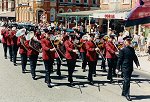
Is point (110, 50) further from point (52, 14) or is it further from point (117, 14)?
point (52, 14)

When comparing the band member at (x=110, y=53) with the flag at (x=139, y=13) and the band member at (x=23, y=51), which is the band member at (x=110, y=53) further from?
the band member at (x=23, y=51)

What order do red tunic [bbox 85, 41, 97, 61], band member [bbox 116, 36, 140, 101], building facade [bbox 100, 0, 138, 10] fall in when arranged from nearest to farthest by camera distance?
band member [bbox 116, 36, 140, 101] → red tunic [bbox 85, 41, 97, 61] → building facade [bbox 100, 0, 138, 10]

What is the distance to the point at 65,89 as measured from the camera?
1277cm

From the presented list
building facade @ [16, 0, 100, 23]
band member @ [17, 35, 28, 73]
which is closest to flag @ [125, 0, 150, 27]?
band member @ [17, 35, 28, 73]

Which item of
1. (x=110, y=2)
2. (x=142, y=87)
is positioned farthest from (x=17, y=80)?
(x=110, y=2)

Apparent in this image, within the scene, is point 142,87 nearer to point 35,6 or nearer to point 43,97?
point 43,97

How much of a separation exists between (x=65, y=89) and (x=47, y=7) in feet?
176

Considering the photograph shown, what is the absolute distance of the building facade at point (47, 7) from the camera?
212 feet

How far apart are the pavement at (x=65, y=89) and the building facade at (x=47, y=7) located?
149ft

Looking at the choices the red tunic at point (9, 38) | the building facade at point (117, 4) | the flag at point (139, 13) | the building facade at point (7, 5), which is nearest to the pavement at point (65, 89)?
the flag at point (139, 13)

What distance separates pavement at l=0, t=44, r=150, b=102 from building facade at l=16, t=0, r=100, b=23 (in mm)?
45508

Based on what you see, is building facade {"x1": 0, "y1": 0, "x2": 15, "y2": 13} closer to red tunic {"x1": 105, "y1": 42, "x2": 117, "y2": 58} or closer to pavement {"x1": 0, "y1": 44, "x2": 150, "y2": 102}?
pavement {"x1": 0, "y1": 44, "x2": 150, "y2": 102}

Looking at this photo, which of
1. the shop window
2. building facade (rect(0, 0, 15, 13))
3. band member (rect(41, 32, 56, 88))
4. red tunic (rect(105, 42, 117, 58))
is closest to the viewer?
band member (rect(41, 32, 56, 88))

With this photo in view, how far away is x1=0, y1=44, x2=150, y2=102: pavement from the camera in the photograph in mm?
11320
